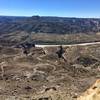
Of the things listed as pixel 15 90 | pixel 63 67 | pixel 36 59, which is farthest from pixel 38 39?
pixel 15 90

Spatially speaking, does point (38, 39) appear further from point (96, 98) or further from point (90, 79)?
point (96, 98)

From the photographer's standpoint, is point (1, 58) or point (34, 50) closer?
point (1, 58)

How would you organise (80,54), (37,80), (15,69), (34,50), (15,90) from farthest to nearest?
1. (34,50)
2. (80,54)
3. (15,69)
4. (37,80)
5. (15,90)

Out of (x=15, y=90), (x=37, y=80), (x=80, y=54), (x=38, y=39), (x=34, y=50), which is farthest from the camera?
(x=38, y=39)

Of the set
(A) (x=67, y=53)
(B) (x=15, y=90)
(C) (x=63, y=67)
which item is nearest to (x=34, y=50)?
(A) (x=67, y=53)

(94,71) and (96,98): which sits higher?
(96,98)

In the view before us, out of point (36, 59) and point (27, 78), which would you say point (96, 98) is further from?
point (36, 59)

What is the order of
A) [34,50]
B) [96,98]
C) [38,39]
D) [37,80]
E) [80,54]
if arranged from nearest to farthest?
[96,98], [37,80], [80,54], [34,50], [38,39]

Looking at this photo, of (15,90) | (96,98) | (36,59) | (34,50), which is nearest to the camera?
(96,98)

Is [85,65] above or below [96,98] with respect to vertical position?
below
